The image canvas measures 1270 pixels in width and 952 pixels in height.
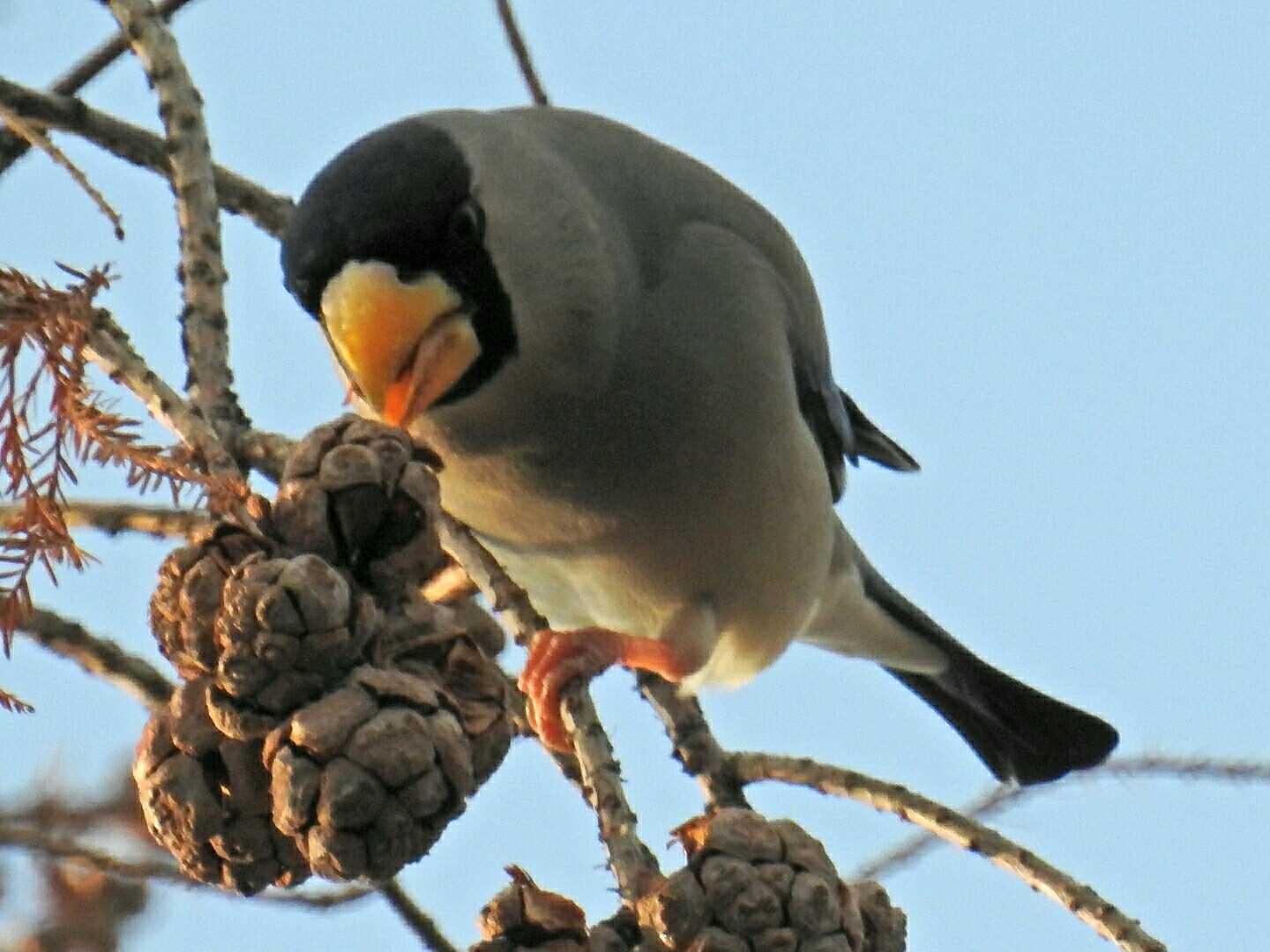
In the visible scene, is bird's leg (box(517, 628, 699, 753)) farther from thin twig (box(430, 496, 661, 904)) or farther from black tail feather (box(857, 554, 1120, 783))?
black tail feather (box(857, 554, 1120, 783))

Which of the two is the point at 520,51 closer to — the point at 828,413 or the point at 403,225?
the point at 403,225

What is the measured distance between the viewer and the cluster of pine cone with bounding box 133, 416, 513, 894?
117 centimetres

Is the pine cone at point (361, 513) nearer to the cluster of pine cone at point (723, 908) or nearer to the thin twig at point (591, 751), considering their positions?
the thin twig at point (591, 751)

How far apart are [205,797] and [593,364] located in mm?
1311

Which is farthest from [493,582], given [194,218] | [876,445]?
[876,445]

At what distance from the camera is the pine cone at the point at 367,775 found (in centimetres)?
116

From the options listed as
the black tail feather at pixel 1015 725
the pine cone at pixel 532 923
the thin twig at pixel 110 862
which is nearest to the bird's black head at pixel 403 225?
the thin twig at pixel 110 862

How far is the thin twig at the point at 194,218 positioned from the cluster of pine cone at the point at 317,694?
190mm

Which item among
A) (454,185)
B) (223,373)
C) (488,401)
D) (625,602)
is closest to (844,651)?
(625,602)

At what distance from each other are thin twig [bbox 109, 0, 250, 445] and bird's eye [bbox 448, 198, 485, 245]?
18.0 inches

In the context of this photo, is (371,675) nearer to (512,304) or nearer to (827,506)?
(512,304)

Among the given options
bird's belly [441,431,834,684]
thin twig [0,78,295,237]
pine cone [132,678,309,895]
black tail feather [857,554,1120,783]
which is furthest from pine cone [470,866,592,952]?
black tail feather [857,554,1120,783]

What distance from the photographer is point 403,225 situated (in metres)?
2.11

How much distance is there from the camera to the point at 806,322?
3.19 metres
